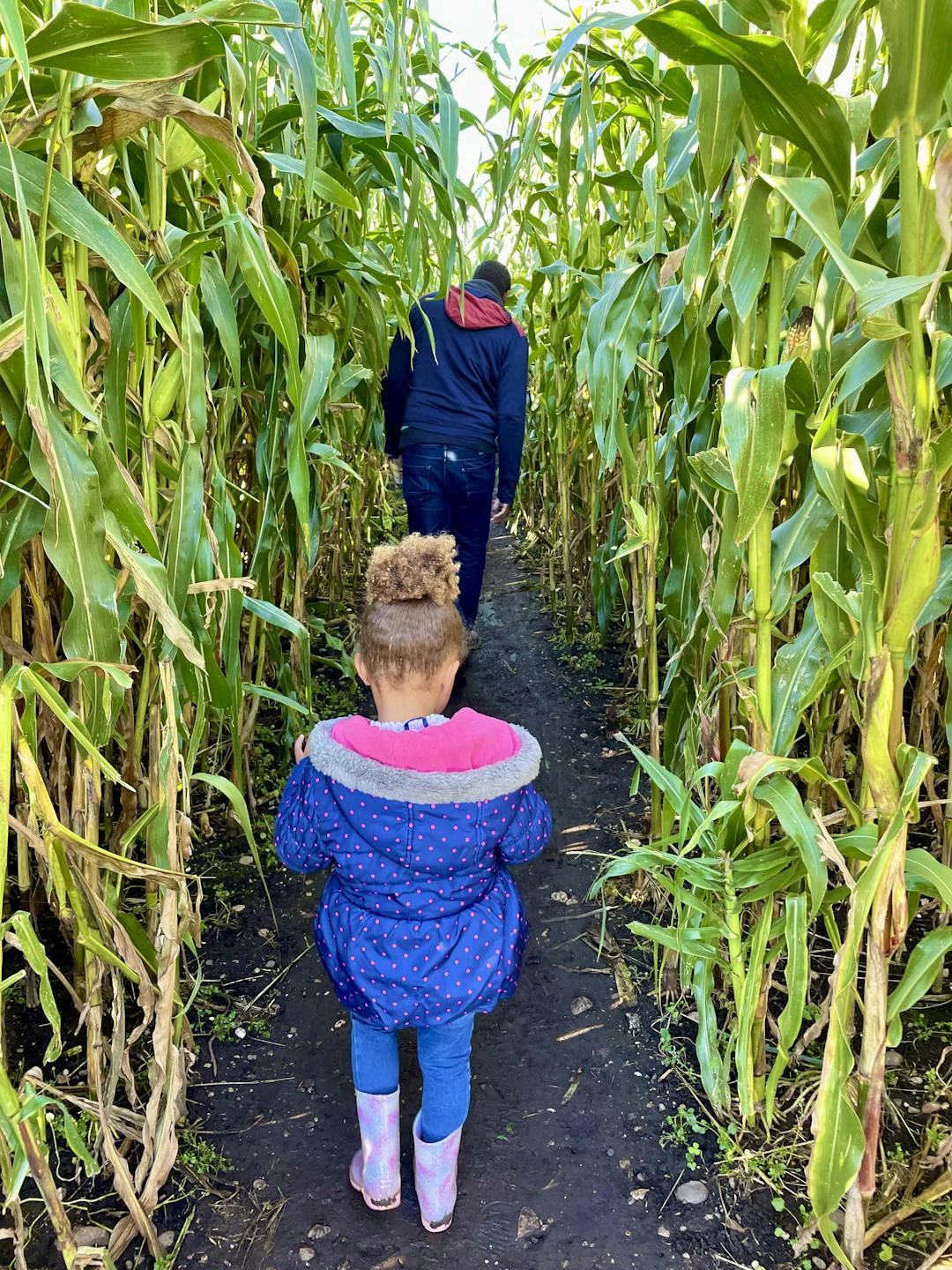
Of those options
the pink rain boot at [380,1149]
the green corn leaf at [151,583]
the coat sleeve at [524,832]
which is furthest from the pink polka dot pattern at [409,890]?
the green corn leaf at [151,583]

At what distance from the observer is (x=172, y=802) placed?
1.00 metres

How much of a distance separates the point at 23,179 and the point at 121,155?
0.19 m

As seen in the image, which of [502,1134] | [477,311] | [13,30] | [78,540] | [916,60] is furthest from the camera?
[477,311]

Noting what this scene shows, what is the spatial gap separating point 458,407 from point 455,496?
265mm

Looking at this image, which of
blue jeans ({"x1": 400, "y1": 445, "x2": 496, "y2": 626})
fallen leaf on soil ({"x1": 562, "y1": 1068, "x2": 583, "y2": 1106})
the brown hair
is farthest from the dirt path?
blue jeans ({"x1": 400, "y1": 445, "x2": 496, "y2": 626})

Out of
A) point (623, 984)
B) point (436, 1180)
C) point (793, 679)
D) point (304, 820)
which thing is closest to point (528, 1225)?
point (436, 1180)

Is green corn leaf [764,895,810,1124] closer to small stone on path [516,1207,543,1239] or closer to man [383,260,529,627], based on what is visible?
small stone on path [516,1207,543,1239]

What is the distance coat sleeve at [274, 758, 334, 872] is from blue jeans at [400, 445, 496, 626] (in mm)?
1515

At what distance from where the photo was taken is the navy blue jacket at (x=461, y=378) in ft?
8.28

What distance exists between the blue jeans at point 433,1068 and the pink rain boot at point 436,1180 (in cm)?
1

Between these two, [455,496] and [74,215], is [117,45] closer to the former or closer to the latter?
[74,215]

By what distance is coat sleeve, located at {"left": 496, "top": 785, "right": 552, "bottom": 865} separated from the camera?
1.12 meters

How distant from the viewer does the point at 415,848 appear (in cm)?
107

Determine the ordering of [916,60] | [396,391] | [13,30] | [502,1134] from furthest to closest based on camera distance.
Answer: [396,391]
[502,1134]
[916,60]
[13,30]
